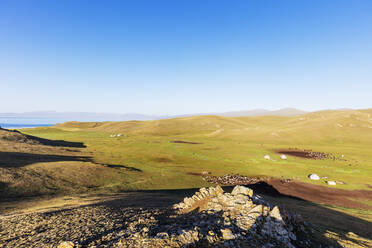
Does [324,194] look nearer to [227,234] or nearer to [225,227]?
[225,227]

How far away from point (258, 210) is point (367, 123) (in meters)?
159

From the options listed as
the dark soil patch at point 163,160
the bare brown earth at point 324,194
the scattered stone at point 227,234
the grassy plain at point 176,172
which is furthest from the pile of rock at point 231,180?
the scattered stone at point 227,234

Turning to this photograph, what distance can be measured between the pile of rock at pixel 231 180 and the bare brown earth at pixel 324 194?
4.10 meters

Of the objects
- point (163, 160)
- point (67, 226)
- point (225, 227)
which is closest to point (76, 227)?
point (67, 226)

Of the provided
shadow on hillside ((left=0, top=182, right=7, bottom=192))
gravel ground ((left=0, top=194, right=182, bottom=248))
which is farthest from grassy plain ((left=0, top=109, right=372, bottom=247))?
gravel ground ((left=0, top=194, right=182, bottom=248))

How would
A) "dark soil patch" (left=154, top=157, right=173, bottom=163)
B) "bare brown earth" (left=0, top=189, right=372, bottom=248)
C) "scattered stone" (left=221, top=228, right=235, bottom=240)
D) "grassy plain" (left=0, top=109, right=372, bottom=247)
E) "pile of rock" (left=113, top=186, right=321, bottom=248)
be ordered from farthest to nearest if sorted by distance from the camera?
"dark soil patch" (left=154, top=157, right=173, bottom=163) → "grassy plain" (left=0, top=109, right=372, bottom=247) → "bare brown earth" (left=0, top=189, right=372, bottom=248) → "scattered stone" (left=221, top=228, right=235, bottom=240) → "pile of rock" (left=113, top=186, right=321, bottom=248)

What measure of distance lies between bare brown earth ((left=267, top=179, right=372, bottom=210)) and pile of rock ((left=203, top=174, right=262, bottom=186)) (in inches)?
162

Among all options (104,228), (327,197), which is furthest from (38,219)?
(327,197)

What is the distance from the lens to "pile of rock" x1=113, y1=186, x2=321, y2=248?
10.5m

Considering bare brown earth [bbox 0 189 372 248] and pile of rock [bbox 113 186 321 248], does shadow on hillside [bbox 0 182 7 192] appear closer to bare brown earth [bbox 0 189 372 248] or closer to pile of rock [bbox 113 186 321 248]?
bare brown earth [bbox 0 189 372 248]

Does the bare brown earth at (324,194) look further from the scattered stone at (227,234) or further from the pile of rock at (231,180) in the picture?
the scattered stone at (227,234)

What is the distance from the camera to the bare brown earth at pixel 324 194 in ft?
106

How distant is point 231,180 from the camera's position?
42.2 metres

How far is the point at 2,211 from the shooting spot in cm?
1827
